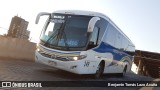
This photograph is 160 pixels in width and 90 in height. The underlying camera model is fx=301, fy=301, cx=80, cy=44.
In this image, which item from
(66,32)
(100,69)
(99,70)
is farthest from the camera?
(100,69)

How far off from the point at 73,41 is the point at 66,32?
59cm

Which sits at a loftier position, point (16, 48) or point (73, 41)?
point (73, 41)

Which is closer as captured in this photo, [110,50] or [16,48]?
[110,50]

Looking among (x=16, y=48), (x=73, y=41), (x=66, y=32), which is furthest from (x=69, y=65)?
(x=16, y=48)

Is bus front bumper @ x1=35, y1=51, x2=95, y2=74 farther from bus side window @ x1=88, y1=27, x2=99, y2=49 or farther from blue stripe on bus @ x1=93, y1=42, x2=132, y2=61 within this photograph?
blue stripe on bus @ x1=93, y1=42, x2=132, y2=61

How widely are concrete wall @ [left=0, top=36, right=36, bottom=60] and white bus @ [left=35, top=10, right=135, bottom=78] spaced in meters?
3.20

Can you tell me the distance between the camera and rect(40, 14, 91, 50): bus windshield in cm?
1148

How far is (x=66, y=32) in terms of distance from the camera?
466 inches

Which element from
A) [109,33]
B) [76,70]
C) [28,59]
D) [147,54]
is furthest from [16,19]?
[76,70]

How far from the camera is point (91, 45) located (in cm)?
1193

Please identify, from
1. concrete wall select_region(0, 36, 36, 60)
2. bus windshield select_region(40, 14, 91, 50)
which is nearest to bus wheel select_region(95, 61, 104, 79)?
bus windshield select_region(40, 14, 91, 50)

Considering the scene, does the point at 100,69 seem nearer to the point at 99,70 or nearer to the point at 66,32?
the point at 99,70

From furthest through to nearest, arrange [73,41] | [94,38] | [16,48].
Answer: [16,48], [94,38], [73,41]

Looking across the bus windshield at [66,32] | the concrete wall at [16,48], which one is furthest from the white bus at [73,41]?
the concrete wall at [16,48]
